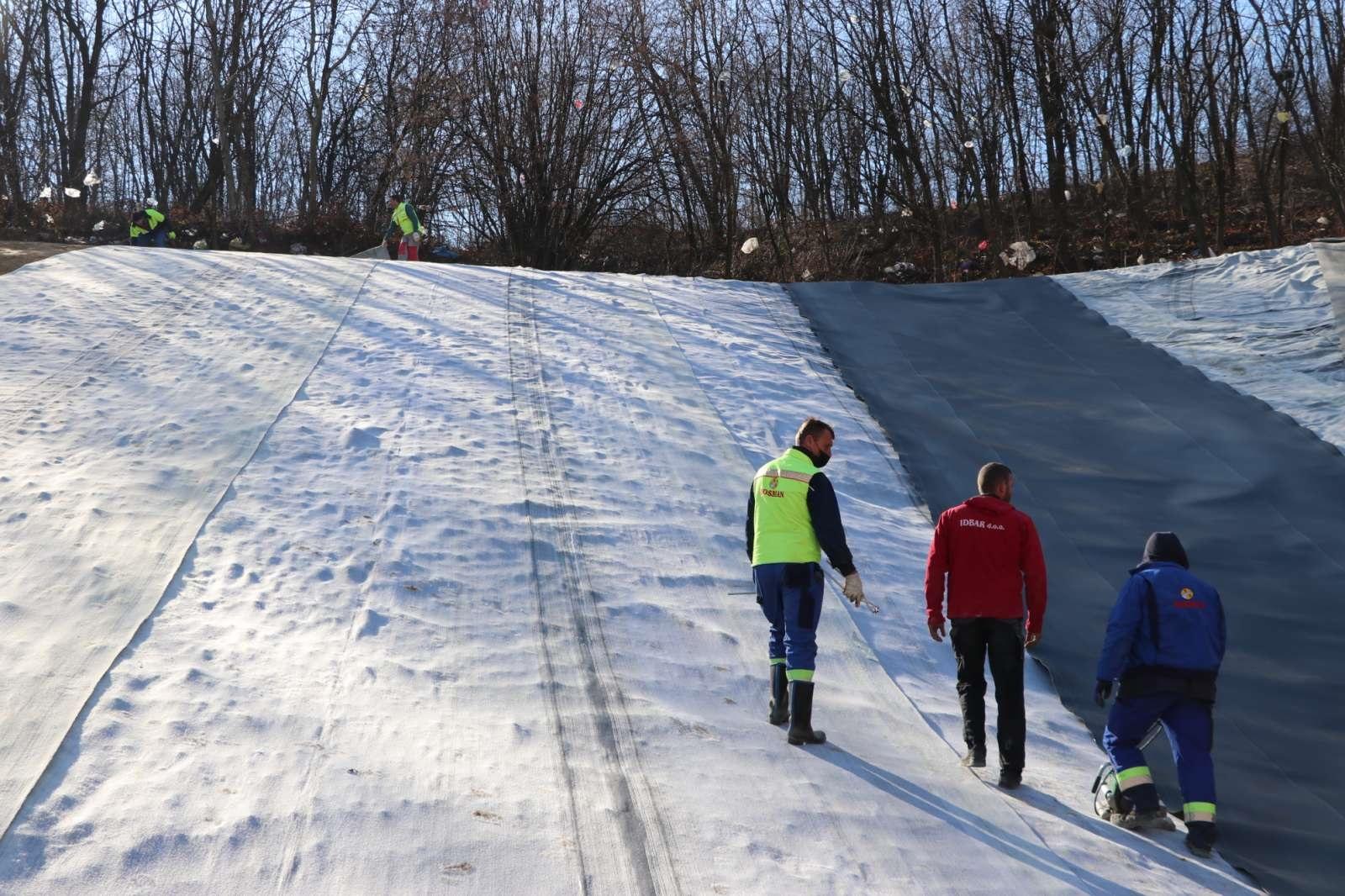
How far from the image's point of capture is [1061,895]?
14.3 ft

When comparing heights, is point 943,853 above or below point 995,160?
below

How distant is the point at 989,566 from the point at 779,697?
4.06 feet

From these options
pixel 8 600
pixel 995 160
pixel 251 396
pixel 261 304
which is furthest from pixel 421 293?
pixel 995 160

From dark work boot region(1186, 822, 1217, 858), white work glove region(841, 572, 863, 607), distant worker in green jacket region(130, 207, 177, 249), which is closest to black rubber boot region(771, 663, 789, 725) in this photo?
white work glove region(841, 572, 863, 607)

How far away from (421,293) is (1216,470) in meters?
8.87

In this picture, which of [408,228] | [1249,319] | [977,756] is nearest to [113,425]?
[977,756]

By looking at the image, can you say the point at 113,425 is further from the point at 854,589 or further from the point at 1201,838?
the point at 1201,838

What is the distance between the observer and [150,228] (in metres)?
20.3

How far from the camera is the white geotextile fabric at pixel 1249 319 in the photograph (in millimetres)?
9680

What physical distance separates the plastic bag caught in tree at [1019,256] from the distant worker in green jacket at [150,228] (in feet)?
49.3

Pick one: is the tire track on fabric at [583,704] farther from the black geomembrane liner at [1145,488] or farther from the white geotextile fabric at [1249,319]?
the white geotextile fabric at [1249,319]

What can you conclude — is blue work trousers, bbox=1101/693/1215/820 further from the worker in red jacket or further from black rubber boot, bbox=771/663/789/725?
black rubber boot, bbox=771/663/789/725

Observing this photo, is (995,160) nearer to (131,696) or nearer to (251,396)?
(251,396)

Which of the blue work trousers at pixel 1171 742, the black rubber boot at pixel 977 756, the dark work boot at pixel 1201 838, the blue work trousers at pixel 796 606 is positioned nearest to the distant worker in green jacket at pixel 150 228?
the blue work trousers at pixel 796 606
